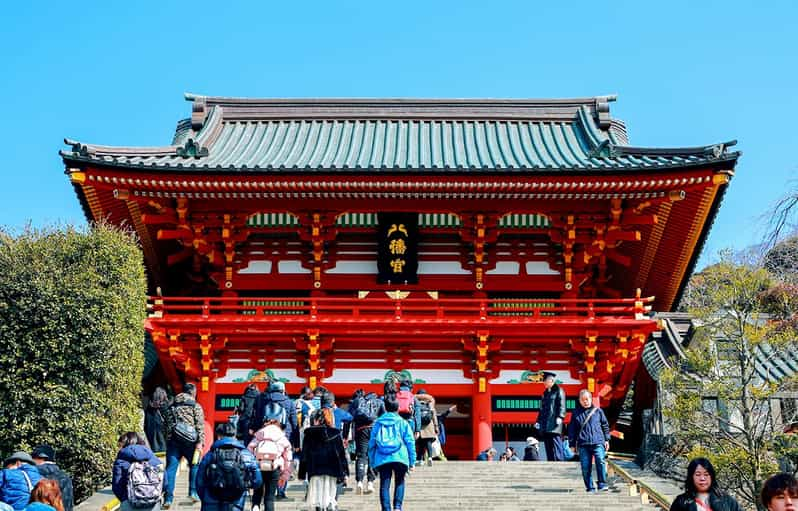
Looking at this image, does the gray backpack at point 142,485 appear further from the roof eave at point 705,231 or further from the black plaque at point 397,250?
the roof eave at point 705,231

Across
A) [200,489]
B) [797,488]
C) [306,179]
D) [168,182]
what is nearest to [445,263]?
[306,179]

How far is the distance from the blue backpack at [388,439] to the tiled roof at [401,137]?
374 inches

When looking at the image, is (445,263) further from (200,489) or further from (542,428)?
(200,489)

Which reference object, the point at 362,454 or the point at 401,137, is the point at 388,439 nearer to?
the point at 362,454

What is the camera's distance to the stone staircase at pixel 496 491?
484 inches

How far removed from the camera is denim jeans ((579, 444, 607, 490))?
41.7 ft

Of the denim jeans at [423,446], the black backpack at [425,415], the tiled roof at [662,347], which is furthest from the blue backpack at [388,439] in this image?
the tiled roof at [662,347]

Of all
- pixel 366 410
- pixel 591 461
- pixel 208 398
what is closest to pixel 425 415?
pixel 366 410

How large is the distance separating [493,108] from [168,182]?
34.1 feet

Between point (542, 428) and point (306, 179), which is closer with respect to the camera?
point (542, 428)

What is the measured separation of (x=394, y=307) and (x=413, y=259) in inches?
63.4

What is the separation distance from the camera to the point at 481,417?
1981 centimetres

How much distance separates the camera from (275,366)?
20.5 metres

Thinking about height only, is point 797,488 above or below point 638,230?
below
